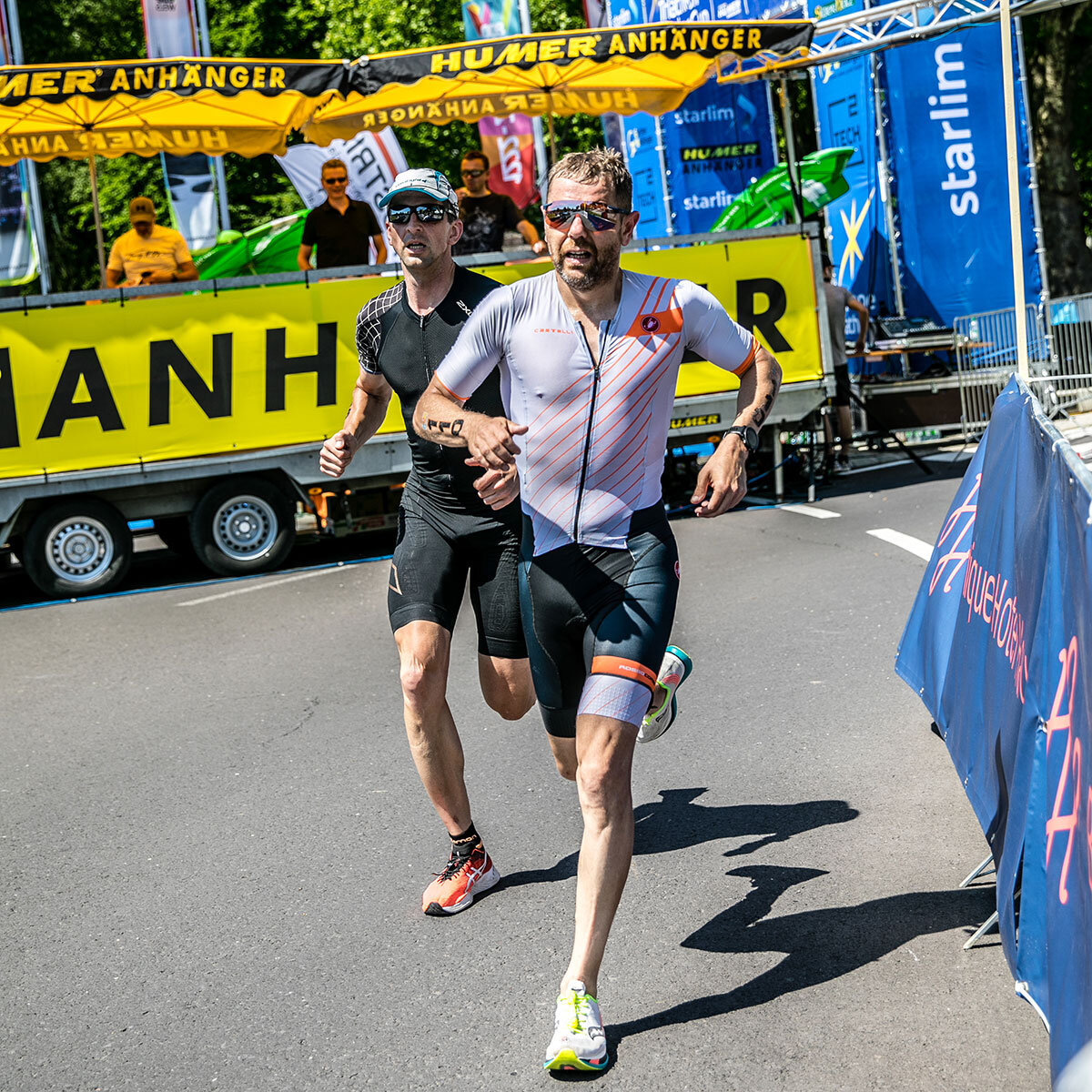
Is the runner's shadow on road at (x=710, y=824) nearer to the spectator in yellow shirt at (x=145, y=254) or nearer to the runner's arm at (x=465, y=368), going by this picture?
the runner's arm at (x=465, y=368)

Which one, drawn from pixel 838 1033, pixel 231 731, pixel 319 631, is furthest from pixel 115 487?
pixel 838 1033

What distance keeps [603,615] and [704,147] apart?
63.5 ft

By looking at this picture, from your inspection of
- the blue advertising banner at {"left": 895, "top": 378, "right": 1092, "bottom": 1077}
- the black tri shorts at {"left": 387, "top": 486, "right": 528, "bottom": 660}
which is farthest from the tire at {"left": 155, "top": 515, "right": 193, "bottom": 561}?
the blue advertising banner at {"left": 895, "top": 378, "right": 1092, "bottom": 1077}

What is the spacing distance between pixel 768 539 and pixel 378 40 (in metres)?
24.5

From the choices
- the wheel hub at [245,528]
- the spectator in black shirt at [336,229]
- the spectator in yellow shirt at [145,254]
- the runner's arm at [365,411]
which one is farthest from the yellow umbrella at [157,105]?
the runner's arm at [365,411]

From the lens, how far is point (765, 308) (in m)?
13.2

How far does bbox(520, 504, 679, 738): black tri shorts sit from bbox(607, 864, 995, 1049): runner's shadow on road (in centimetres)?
78

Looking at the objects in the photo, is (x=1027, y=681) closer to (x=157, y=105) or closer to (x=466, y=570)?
(x=466, y=570)

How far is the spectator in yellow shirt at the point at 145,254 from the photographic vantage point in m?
13.3

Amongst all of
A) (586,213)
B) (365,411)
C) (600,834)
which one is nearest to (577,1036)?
(600,834)

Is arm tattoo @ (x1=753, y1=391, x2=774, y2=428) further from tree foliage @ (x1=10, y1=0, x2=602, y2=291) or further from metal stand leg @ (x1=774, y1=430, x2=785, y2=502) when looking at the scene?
tree foliage @ (x1=10, y1=0, x2=602, y2=291)

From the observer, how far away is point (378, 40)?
32.6m

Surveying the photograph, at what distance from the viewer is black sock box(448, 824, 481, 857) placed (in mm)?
4777

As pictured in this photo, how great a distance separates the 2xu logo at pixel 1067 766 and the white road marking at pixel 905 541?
22.3 feet
